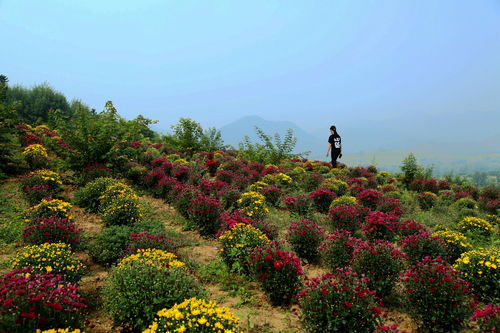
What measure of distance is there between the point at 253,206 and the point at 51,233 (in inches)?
178

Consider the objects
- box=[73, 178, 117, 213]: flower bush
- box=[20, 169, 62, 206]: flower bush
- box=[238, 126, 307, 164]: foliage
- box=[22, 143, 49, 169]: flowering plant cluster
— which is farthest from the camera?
box=[238, 126, 307, 164]: foliage

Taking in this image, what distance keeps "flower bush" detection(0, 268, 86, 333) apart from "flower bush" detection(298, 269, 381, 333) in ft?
9.32

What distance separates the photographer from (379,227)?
22.9 ft

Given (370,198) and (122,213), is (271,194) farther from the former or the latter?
(122,213)

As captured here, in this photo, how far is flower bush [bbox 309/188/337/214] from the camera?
9.99 meters

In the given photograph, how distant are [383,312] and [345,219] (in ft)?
9.93

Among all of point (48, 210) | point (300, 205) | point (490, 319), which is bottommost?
point (490, 319)

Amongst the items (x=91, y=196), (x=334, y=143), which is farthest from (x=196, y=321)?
(x=334, y=143)

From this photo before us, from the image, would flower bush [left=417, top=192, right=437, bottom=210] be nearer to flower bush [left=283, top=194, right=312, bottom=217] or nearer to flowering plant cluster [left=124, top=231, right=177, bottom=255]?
flower bush [left=283, top=194, right=312, bottom=217]

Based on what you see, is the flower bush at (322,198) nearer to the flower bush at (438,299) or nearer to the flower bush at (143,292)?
the flower bush at (438,299)

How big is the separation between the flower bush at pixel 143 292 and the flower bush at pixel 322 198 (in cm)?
657

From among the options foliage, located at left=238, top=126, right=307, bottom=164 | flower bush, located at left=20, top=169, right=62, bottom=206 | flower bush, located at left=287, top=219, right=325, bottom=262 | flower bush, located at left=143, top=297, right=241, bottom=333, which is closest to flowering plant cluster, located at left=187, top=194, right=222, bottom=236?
flower bush, located at left=287, top=219, right=325, bottom=262

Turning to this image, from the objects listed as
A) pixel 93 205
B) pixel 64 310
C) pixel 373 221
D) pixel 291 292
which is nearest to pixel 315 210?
pixel 373 221

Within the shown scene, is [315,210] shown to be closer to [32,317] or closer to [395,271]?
[395,271]
